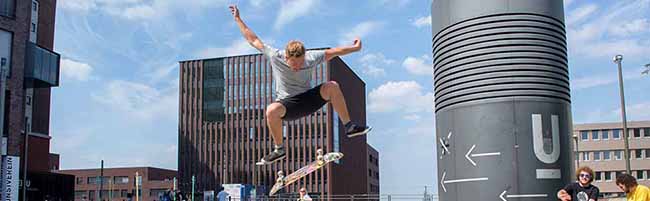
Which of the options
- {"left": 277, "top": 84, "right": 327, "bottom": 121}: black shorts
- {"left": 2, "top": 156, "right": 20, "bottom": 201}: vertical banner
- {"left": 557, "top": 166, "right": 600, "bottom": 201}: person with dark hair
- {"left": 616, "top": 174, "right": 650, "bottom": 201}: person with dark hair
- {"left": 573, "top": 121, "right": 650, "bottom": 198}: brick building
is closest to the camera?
{"left": 277, "top": 84, "right": 327, "bottom": 121}: black shorts

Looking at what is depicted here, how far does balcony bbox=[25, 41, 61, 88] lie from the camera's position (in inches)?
1490

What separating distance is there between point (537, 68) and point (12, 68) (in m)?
27.2

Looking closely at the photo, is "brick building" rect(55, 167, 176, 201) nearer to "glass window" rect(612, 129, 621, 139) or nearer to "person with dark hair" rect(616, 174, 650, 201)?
"glass window" rect(612, 129, 621, 139)

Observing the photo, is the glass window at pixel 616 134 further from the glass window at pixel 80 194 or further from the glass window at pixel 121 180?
the glass window at pixel 80 194

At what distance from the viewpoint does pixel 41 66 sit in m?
39.1

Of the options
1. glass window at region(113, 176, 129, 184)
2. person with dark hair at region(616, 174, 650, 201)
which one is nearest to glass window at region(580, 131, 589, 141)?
glass window at region(113, 176, 129, 184)

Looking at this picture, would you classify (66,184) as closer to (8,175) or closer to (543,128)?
(8,175)

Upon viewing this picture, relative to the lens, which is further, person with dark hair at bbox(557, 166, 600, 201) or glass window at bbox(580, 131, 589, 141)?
glass window at bbox(580, 131, 589, 141)

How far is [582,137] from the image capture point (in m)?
77.9

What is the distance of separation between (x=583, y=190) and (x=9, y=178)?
29.7 m

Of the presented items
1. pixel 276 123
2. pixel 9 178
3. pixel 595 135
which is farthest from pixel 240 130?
pixel 276 123

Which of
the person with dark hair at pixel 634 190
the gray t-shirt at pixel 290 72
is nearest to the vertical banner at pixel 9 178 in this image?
the gray t-shirt at pixel 290 72

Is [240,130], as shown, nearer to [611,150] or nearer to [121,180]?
[121,180]

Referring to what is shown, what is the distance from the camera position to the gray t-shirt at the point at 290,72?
21.4 ft
